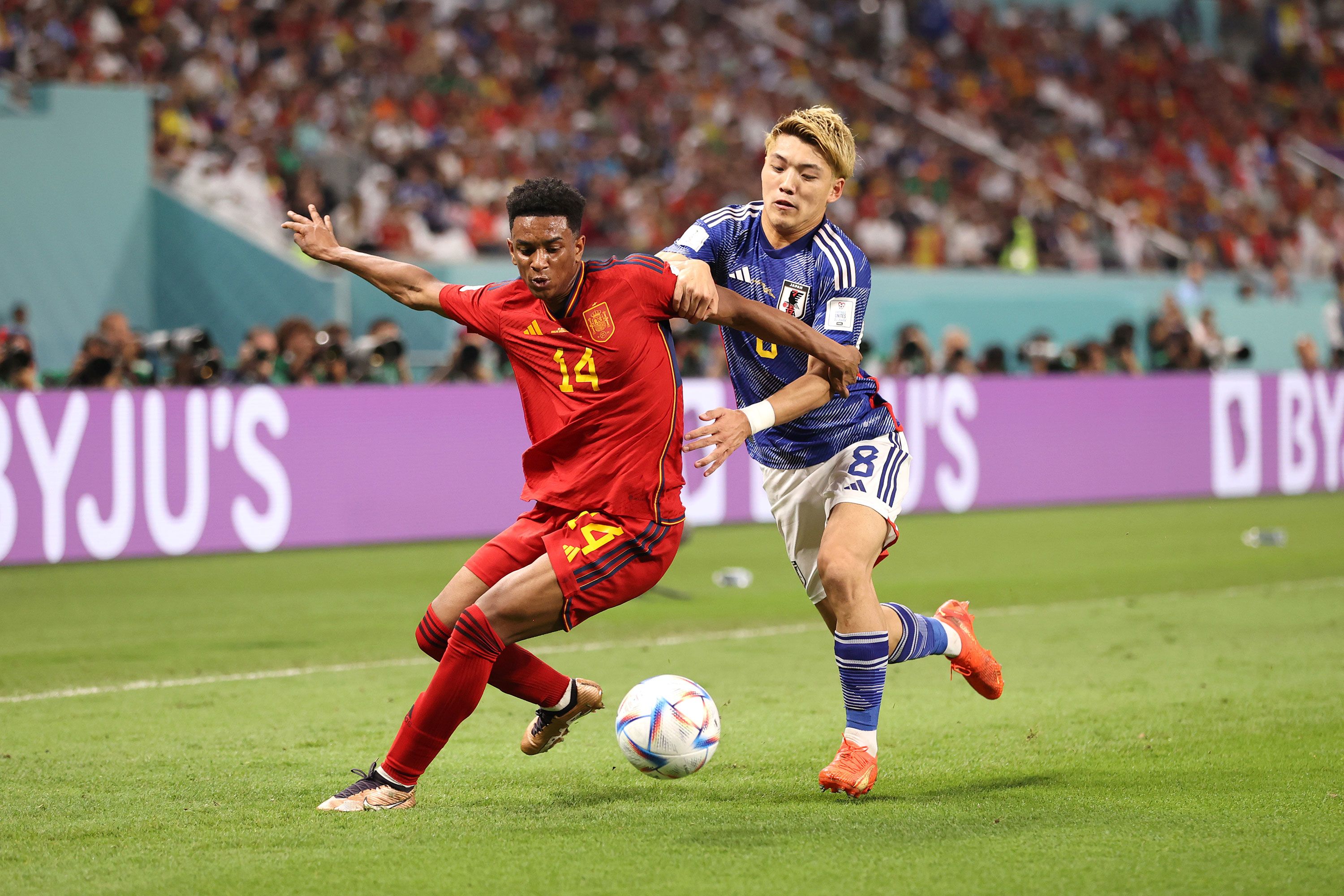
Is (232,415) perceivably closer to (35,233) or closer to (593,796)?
(35,233)

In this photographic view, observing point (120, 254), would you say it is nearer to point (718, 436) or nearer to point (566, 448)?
point (566, 448)

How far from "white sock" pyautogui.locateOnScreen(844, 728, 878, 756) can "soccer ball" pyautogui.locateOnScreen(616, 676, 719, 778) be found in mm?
439

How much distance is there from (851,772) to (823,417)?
1.22m

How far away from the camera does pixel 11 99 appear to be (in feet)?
54.4

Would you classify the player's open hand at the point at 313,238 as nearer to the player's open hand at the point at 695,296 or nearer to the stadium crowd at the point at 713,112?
the player's open hand at the point at 695,296

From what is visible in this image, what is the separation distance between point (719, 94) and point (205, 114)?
867cm

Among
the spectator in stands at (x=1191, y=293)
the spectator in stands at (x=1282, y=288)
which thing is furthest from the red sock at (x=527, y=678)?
the spectator in stands at (x=1282, y=288)

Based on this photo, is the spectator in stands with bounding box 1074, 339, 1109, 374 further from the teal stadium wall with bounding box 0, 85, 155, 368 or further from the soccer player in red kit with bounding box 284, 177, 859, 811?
the soccer player in red kit with bounding box 284, 177, 859, 811

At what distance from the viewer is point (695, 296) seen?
493 centimetres

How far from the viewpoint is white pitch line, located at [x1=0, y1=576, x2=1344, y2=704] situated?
7473mm

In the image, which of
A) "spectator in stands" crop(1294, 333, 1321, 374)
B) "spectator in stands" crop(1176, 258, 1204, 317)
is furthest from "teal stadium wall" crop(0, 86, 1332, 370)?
"spectator in stands" crop(1176, 258, 1204, 317)

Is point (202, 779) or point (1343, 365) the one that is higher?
point (1343, 365)

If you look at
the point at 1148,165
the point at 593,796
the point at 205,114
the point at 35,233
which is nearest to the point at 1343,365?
the point at 1148,165

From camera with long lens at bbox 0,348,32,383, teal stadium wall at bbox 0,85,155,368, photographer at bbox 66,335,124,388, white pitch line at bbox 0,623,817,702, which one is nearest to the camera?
white pitch line at bbox 0,623,817,702
